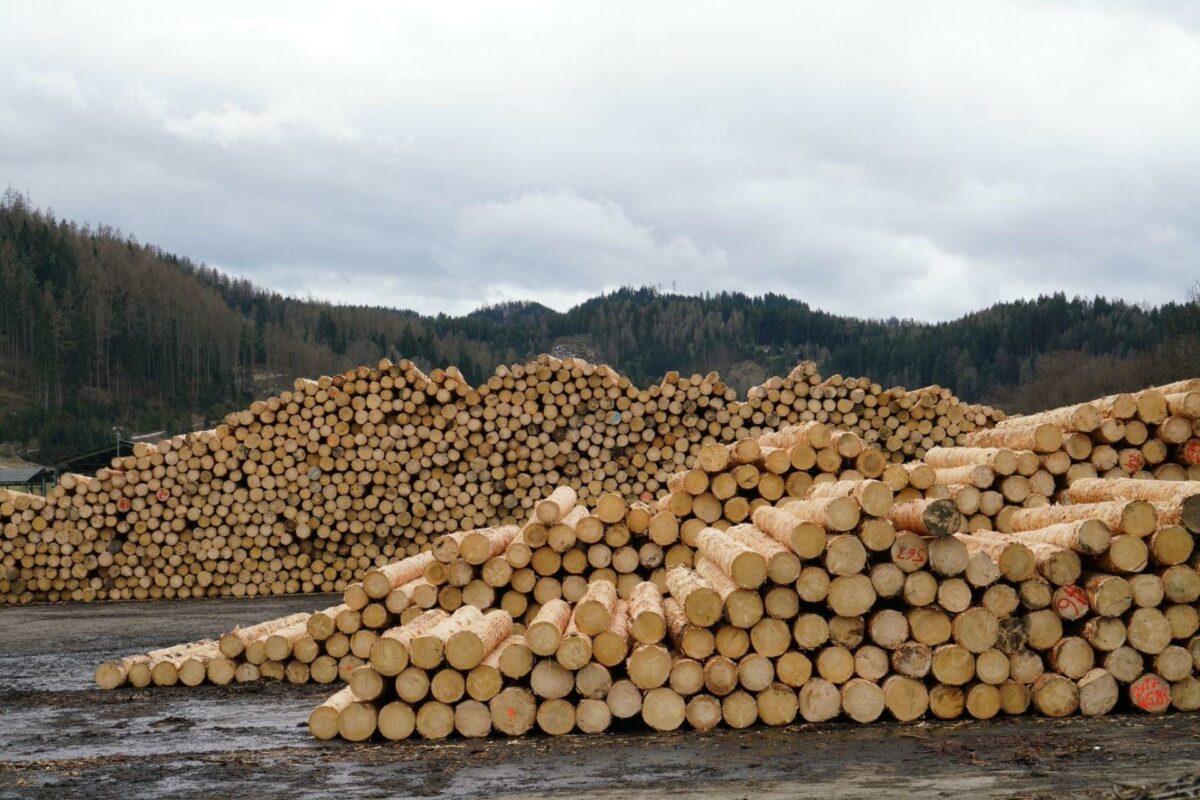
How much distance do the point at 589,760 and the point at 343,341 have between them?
344ft

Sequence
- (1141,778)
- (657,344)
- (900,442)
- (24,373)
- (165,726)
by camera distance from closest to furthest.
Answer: (1141,778) < (165,726) < (900,442) < (24,373) < (657,344)

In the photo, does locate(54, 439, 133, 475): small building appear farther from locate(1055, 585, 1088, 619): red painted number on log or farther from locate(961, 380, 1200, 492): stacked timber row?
locate(1055, 585, 1088, 619): red painted number on log

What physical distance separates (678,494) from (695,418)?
7836 millimetres

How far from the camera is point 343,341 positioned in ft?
354

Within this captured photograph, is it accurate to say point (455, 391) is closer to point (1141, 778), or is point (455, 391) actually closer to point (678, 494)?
point (678, 494)

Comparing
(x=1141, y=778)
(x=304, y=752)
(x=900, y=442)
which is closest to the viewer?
(x=1141, y=778)

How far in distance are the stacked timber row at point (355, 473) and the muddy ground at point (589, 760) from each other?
9.33 meters

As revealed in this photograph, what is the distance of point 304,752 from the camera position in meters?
6.73

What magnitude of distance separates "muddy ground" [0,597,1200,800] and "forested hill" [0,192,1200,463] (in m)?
52.4

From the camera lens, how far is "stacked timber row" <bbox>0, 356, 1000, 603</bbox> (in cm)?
1755

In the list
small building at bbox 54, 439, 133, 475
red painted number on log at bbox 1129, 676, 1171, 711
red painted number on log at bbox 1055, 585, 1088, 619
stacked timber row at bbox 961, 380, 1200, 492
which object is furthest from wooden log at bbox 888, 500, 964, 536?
small building at bbox 54, 439, 133, 475

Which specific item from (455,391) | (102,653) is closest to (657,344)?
(455,391)

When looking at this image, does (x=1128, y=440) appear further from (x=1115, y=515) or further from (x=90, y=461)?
(x=90, y=461)

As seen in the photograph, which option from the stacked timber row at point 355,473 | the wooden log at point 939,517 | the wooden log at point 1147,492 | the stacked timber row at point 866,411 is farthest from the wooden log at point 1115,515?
the stacked timber row at point 355,473
